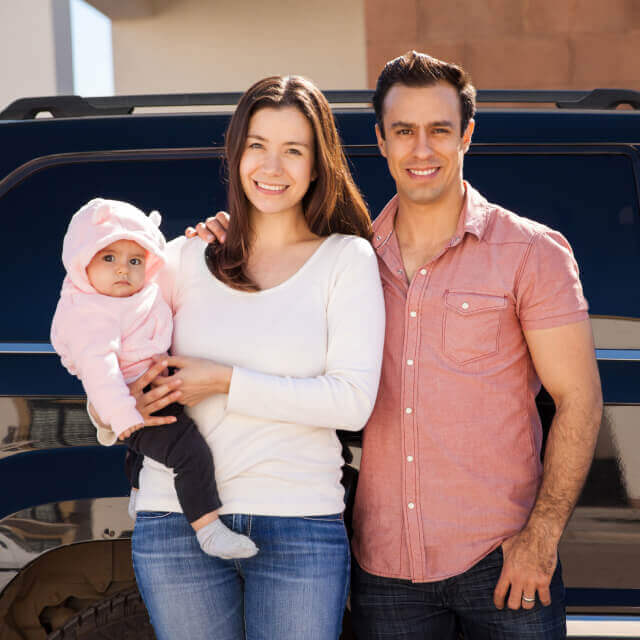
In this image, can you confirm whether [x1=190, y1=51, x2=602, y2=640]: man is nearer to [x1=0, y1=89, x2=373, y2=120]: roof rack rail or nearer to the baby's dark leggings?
the baby's dark leggings

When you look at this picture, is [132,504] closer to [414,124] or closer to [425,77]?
[414,124]

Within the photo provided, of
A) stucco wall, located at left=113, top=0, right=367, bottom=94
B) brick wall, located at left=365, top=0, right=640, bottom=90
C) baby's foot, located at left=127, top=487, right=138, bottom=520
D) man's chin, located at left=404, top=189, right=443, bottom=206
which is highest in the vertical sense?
stucco wall, located at left=113, top=0, right=367, bottom=94

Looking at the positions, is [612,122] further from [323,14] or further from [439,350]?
[323,14]

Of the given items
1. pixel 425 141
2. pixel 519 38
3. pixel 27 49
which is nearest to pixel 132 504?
pixel 425 141

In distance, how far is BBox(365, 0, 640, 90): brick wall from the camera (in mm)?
6129

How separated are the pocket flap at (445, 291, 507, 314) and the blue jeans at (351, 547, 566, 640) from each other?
1.90 ft

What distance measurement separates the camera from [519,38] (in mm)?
6156

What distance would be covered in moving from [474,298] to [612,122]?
0.88 m

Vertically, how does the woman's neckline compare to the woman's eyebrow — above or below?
below

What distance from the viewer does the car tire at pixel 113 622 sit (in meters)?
2.21

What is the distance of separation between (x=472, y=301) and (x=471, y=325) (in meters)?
0.06

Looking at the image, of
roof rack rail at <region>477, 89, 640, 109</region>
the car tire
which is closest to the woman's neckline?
the car tire

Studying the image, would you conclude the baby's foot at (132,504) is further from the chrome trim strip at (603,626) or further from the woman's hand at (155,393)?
the chrome trim strip at (603,626)

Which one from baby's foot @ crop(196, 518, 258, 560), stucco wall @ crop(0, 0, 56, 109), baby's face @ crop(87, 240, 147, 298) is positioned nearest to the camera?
baby's foot @ crop(196, 518, 258, 560)
